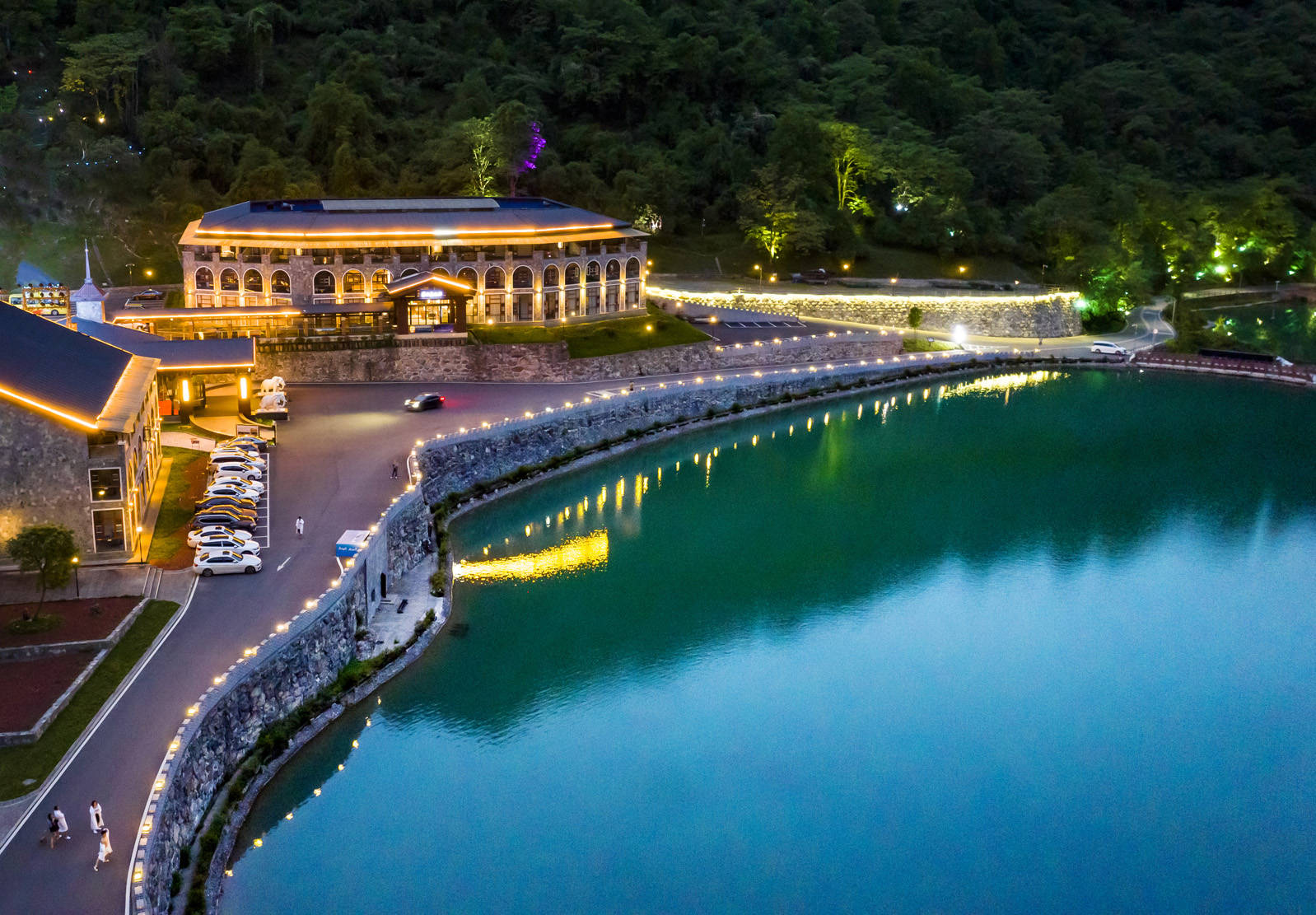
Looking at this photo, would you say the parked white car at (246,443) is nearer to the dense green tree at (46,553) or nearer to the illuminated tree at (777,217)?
the dense green tree at (46,553)

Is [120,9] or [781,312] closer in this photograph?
[781,312]

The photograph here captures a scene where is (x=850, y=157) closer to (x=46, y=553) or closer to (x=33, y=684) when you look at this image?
(x=46, y=553)

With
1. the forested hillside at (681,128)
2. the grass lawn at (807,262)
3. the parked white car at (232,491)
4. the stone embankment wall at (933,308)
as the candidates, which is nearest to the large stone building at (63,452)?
the parked white car at (232,491)

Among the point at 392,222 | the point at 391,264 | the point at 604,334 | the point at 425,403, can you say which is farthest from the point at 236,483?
the point at 392,222

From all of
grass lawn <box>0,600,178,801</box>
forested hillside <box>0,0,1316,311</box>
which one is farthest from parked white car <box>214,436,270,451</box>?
forested hillside <box>0,0,1316,311</box>

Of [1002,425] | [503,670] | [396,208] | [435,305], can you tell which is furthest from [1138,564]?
[396,208]

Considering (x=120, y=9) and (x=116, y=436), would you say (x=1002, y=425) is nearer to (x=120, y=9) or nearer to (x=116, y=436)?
(x=116, y=436)
